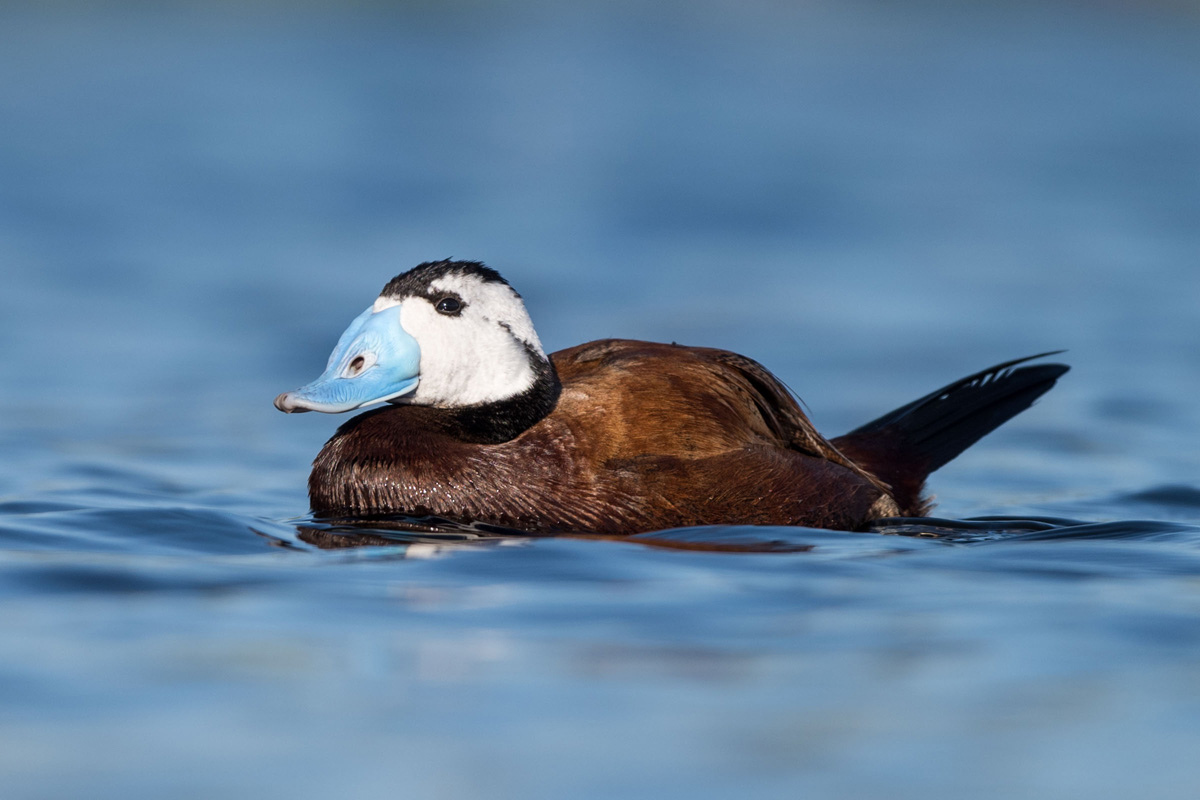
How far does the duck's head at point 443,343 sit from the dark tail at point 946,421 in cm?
162

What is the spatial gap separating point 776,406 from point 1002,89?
15518mm

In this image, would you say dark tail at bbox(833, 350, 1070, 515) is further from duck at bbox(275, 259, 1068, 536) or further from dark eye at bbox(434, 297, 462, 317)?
dark eye at bbox(434, 297, 462, 317)

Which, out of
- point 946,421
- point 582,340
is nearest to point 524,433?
point 946,421

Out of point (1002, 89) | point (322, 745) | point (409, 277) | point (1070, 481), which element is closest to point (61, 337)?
point (409, 277)

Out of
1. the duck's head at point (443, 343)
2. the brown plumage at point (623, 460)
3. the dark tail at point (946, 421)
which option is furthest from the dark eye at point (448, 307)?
the dark tail at point (946, 421)

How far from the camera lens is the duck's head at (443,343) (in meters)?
5.36

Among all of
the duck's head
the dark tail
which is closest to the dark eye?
the duck's head

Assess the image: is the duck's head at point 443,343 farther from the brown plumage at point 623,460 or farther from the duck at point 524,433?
the brown plumage at point 623,460

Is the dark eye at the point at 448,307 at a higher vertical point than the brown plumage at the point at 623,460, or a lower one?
higher

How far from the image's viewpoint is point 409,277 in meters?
5.50

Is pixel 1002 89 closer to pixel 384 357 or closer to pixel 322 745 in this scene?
pixel 384 357

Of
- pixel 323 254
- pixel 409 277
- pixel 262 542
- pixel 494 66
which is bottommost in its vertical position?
pixel 262 542

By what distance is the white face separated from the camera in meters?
5.43

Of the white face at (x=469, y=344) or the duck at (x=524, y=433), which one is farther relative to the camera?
the white face at (x=469, y=344)
